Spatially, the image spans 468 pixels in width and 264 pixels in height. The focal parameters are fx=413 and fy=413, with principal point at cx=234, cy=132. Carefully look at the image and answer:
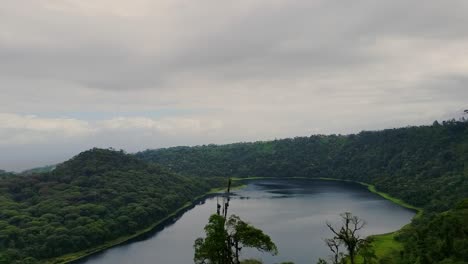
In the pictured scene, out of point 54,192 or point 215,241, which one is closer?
point 215,241

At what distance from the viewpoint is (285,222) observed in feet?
404

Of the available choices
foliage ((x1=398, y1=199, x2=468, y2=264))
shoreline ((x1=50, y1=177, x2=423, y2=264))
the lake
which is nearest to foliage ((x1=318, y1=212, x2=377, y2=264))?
foliage ((x1=398, y1=199, x2=468, y2=264))

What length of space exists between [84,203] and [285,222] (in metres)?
63.9

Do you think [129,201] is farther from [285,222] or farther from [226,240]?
[226,240]

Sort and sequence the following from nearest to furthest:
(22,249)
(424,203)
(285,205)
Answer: (22,249) → (424,203) → (285,205)

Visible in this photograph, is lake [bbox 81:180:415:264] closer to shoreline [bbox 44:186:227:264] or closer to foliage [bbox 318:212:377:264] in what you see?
shoreline [bbox 44:186:227:264]

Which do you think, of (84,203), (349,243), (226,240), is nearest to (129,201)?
(84,203)

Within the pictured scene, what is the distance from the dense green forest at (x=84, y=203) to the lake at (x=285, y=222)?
777cm

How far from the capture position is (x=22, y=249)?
309 feet

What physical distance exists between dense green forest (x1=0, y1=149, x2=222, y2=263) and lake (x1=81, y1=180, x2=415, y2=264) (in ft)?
25.5

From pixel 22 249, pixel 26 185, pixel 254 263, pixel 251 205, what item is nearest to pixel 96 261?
pixel 22 249

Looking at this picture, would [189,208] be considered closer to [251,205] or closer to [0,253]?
[251,205]

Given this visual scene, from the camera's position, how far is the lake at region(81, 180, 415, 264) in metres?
92.8

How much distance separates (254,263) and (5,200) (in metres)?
98.7
